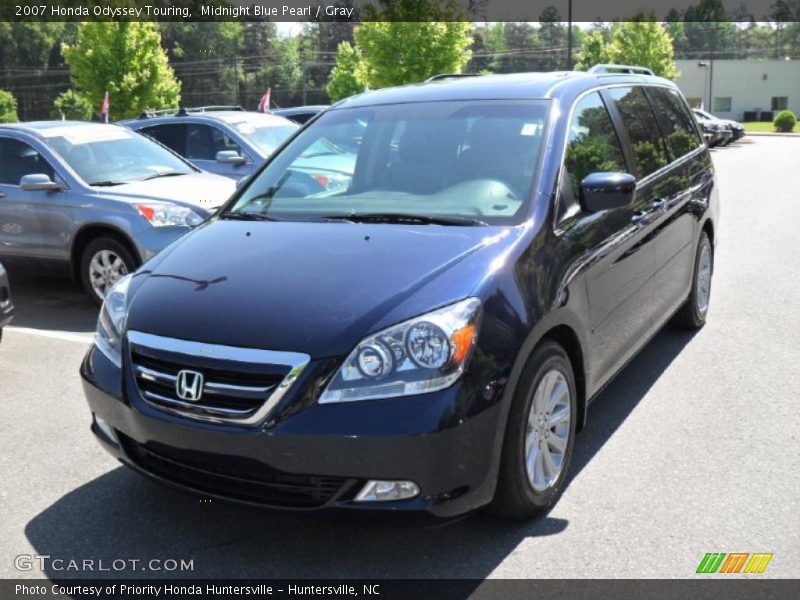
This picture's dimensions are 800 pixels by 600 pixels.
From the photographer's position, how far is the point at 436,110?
4.70 meters

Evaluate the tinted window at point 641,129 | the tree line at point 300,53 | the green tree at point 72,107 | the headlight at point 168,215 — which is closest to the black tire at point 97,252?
the headlight at point 168,215

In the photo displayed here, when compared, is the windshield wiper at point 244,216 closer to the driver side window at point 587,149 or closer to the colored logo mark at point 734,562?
the driver side window at point 587,149

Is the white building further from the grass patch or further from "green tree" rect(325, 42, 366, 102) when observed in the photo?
"green tree" rect(325, 42, 366, 102)

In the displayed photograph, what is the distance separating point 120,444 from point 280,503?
2.69 ft

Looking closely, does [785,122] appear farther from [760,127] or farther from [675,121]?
[675,121]

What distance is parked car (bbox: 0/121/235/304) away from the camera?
7.84 m

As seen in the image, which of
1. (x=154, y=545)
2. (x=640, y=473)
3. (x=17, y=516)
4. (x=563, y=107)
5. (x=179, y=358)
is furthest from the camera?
(x=563, y=107)

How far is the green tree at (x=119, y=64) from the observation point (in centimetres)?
3491

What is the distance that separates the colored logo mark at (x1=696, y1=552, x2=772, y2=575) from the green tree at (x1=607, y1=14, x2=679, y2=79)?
53.5 m

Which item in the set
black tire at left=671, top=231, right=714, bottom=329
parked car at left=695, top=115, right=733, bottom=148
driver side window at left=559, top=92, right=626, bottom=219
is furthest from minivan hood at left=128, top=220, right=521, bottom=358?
parked car at left=695, top=115, right=733, bottom=148

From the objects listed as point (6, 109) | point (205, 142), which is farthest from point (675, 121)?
point (6, 109)

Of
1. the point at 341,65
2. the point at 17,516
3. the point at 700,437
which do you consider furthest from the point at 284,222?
the point at 341,65

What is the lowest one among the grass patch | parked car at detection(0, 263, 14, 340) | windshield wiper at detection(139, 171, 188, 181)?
the grass patch

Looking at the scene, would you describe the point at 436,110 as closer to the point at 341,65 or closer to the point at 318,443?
the point at 318,443
